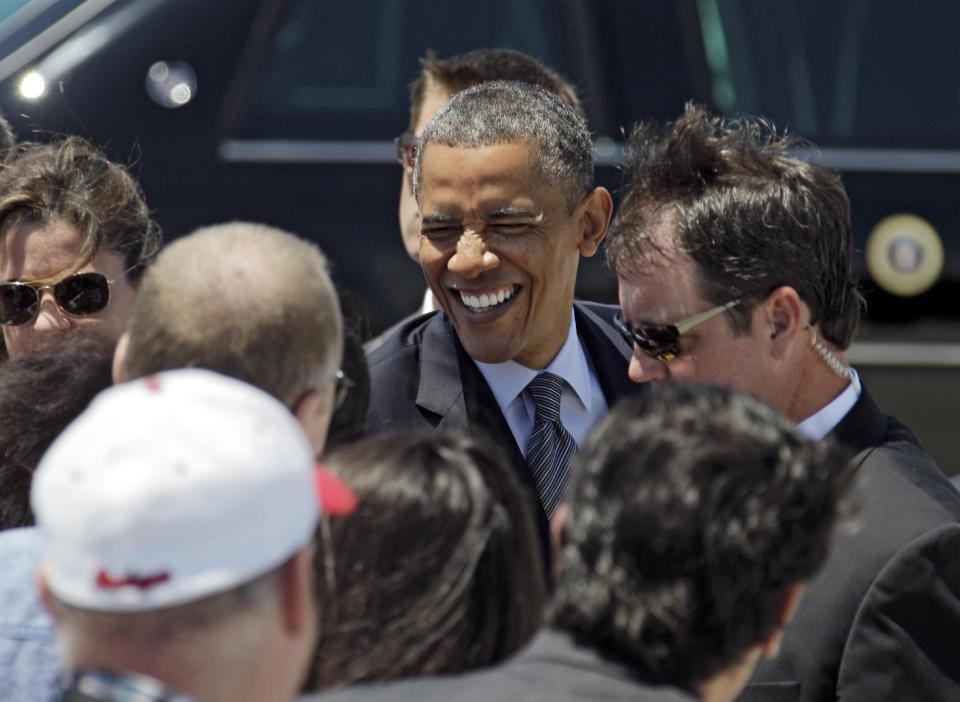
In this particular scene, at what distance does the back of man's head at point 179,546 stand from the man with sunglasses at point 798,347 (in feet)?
4.21

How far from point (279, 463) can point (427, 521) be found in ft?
1.52

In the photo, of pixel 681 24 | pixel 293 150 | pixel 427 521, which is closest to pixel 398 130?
pixel 293 150

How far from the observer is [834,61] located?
4801 mm

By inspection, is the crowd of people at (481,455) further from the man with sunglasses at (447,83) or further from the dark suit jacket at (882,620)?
the man with sunglasses at (447,83)

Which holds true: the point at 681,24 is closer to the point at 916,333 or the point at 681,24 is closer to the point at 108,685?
the point at 916,333

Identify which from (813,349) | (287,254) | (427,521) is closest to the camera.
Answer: (427,521)

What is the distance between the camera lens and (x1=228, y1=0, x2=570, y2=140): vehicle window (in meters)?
4.70

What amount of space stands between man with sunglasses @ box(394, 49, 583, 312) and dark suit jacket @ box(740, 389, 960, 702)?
181 centimetres

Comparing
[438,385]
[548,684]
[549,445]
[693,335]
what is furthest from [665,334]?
[548,684]

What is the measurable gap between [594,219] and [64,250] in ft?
3.96

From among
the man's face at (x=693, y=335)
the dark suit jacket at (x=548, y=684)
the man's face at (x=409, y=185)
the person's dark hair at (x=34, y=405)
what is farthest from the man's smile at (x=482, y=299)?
the dark suit jacket at (x=548, y=684)

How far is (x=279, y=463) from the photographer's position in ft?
4.90

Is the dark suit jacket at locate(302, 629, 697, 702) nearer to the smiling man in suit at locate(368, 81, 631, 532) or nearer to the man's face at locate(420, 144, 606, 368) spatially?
the smiling man in suit at locate(368, 81, 631, 532)

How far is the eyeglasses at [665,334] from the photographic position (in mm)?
2955
